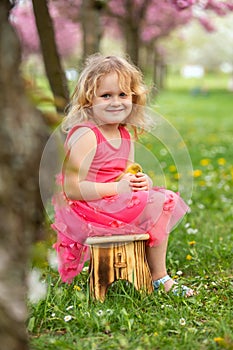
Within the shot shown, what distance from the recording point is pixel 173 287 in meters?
3.28

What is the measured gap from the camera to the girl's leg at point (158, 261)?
11.0ft

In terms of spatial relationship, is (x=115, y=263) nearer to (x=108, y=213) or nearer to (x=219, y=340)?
(x=108, y=213)

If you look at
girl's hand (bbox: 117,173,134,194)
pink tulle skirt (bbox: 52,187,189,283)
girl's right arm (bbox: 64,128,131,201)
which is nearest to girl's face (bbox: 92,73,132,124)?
girl's right arm (bbox: 64,128,131,201)

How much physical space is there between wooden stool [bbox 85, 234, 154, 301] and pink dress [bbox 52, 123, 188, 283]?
6 centimetres

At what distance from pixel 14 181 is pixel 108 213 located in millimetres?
1127

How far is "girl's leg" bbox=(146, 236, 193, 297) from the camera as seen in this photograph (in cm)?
334

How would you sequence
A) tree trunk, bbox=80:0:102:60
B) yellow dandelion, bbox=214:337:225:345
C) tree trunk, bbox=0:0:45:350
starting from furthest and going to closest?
tree trunk, bbox=80:0:102:60 → yellow dandelion, bbox=214:337:225:345 → tree trunk, bbox=0:0:45:350

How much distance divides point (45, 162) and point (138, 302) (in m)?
1.04

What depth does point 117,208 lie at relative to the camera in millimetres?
3150

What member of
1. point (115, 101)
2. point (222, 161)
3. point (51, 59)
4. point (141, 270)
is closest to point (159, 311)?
point (141, 270)

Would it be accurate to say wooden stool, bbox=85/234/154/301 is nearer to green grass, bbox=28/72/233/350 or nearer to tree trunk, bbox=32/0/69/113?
green grass, bbox=28/72/233/350

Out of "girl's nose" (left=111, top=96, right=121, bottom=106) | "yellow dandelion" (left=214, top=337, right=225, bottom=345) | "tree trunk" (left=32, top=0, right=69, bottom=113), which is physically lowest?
"yellow dandelion" (left=214, top=337, right=225, bottom=345)

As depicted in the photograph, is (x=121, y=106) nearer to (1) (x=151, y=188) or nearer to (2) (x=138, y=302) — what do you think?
Answer: (1) (x=151, y=188)

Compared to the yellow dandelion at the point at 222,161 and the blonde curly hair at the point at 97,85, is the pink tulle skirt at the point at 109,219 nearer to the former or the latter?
the blonde curly hair at the point at 97,85
